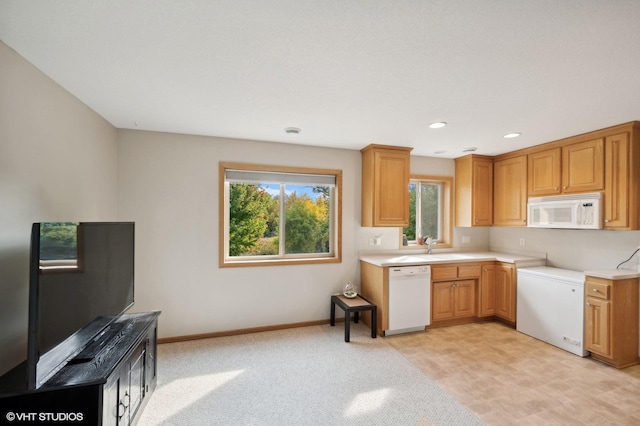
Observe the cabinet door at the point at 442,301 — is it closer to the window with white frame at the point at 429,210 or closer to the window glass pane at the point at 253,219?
the window with white frame at the point at 429,210

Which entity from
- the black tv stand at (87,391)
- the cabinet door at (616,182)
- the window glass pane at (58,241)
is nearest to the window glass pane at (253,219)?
the black tv stand at (87,391)

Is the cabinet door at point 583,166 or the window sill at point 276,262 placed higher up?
the cabinet door at point 583,166

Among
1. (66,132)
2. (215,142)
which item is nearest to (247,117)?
(215,142)

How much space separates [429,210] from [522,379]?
8.28 ft

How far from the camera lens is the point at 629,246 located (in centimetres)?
300

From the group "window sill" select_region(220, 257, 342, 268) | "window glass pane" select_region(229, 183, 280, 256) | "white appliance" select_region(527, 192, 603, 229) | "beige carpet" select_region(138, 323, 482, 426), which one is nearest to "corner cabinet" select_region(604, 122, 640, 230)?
"white appliance" select_region(527, 192, 603, 229)

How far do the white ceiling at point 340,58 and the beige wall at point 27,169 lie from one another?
0.15 m

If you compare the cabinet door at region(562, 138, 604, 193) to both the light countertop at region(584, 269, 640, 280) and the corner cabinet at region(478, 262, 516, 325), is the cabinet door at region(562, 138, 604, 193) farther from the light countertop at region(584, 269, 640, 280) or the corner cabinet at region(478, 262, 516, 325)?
the corner cabinet at region(478, 262, 516, 325)

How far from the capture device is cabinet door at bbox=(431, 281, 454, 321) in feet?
11.9

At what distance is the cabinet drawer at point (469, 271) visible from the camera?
148 inches

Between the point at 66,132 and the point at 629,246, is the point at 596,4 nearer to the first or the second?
the point at 629,246

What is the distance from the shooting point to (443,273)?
3656mm

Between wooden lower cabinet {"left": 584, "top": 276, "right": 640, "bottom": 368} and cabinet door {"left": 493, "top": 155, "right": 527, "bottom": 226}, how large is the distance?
1.19 m

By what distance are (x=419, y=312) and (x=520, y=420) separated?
155 centimetres
